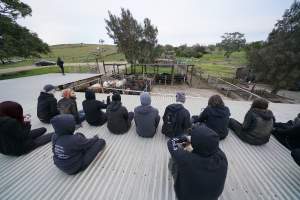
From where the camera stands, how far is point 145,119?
2900 millimetres

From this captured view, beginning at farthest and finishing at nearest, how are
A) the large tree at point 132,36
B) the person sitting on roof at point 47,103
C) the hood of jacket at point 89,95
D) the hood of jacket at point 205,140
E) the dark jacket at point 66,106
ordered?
1. the large tree at point 132,36
2. the person sitting on roof at point 47,103
3. the dark jacket at point 66,106
4. the hood of jacket at point 89,95
5. the hood of jacket at point 205,140

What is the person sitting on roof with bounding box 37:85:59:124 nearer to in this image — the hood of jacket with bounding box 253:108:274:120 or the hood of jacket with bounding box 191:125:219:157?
the hood of jacket with bounding box 191:125:219:157

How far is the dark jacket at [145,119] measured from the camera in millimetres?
2857

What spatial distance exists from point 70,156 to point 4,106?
1.28 m

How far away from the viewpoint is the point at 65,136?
192 centimetres

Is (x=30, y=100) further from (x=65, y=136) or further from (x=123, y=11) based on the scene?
(x=123, y=11)

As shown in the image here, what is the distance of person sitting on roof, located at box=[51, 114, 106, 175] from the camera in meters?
1.87

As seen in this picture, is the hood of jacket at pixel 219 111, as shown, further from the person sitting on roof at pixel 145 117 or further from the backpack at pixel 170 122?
the person sitting on roof at pixel 145 117

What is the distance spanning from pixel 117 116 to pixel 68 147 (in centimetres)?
124

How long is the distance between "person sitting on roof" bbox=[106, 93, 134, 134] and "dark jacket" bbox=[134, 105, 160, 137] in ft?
1.00

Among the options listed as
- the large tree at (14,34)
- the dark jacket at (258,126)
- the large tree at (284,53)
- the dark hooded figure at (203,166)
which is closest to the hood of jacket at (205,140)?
the dark hooded figure at (203,166)

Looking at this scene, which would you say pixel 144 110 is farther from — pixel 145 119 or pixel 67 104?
pixel 67 104

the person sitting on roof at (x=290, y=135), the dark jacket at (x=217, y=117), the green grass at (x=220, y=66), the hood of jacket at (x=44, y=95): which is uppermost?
Result: the hood of jacket at (x=44, y=95)

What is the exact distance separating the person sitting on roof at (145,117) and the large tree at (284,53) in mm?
14183
